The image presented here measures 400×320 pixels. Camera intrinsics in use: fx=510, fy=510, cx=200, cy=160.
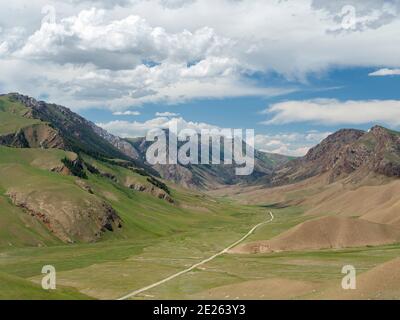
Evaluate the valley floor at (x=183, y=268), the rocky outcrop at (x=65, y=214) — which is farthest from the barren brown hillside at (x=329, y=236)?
the rocky outcrop at (x=65, y=214)

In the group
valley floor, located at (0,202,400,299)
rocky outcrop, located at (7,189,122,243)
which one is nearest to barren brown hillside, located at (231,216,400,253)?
valley floor, located at (0,202,400,299)

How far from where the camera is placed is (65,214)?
612ft

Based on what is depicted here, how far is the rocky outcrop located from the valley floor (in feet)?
31.8

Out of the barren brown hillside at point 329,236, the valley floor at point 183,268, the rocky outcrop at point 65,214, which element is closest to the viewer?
the valley floor at point 183,268

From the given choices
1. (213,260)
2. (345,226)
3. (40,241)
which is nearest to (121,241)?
(40,241)

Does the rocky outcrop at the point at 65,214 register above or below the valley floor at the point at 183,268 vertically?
above

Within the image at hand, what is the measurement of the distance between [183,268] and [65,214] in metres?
80.0

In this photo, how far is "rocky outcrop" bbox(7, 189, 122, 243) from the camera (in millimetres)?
182625

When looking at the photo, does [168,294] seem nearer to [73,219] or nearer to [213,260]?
[213,260]

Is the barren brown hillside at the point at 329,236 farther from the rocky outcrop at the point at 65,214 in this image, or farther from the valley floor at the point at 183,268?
the rocky outcrop at the point at 65,214

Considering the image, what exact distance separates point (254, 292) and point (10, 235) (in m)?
107

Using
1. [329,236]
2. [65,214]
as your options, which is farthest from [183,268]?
[65,214]

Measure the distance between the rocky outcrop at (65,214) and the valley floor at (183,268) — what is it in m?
9.68

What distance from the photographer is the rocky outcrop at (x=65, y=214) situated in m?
183
